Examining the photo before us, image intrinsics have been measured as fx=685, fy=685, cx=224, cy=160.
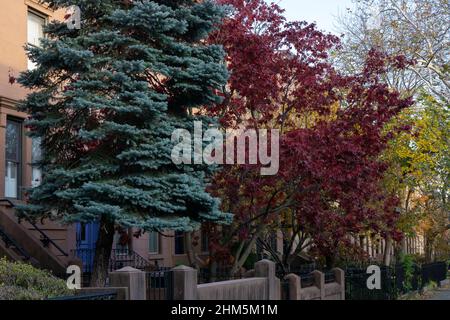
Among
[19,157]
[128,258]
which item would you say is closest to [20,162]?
[19,157]

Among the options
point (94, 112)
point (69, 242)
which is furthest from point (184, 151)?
point (69, 242)

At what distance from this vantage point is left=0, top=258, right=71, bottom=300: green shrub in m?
9.92

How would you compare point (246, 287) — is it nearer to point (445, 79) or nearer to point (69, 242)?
point (69, 242)

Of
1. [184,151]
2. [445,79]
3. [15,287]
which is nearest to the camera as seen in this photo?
[15,287]

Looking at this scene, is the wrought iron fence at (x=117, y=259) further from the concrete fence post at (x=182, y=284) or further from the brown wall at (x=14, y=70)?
A: the concrete fence post at (x=182, y=284)

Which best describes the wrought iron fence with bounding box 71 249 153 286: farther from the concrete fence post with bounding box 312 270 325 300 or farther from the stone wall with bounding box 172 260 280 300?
the stone wall with bounding box 172 260 280 300

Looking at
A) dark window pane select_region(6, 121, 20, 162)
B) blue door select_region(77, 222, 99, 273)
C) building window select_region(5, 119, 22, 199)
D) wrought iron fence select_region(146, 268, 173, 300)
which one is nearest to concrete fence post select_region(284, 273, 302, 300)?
wrought iron fence select_region(146, 268, 173, 300)

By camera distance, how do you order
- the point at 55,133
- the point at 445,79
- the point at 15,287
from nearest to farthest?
the point at 15,287 → the point at 55,133 → the point at 445,79

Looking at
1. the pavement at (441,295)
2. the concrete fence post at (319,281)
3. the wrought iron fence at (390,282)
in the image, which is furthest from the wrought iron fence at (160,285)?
the pavement at (441,295)

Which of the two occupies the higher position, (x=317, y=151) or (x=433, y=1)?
(x=433, y=1)

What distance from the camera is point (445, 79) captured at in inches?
906

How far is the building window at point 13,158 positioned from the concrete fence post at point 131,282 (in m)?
9.10

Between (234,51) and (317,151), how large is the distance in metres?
3.09

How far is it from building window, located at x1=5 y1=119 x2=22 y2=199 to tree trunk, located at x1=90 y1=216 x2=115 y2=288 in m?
5.35
